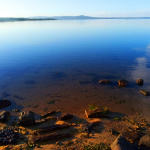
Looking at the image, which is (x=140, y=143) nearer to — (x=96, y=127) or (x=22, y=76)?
(x=96, y=127)

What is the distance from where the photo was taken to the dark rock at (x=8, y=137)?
10.1m

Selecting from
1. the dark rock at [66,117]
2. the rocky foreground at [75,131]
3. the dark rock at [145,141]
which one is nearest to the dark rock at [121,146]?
the rocky foreground at [75,131]

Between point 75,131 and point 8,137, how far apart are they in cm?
452

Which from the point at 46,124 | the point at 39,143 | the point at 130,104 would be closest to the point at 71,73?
the point at 130,104

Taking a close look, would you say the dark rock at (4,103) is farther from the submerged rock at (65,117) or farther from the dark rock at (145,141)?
the dark rock at (145,141)

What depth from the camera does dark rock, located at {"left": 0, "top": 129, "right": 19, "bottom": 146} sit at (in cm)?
1006

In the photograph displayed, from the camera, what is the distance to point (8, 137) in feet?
34.0

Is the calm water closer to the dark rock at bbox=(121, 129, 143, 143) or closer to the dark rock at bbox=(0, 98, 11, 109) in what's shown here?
the dark rock at bbox=(0, 98, 11, 109)

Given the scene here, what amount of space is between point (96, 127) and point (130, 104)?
18.1 ft

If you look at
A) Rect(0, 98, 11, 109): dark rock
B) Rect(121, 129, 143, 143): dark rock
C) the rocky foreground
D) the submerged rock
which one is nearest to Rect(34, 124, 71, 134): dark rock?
the rocky foreground

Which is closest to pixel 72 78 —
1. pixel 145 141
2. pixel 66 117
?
pixel 66 117

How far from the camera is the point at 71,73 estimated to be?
2409 cm

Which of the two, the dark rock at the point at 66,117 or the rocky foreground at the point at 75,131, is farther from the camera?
the dark rock at the point at 66,117

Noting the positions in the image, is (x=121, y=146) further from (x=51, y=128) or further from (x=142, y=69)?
(x=142, y=69)
